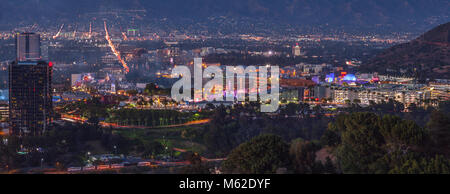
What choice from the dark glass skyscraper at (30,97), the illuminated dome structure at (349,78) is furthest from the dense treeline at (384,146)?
the illuminated dome structure at (349,78)

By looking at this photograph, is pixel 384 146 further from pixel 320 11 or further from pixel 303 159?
pixel 320 11

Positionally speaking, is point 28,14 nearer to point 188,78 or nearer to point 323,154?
point 188,78

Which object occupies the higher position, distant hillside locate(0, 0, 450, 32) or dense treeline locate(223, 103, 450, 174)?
distant hillside locate(0, 0, 450, 32)

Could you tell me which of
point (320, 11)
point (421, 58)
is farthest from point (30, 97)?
point (320, 11)

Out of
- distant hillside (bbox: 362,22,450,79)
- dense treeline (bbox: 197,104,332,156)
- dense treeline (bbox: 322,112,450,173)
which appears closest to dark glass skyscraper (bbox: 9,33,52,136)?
dense treeline (bbox: 197,104,332,156)

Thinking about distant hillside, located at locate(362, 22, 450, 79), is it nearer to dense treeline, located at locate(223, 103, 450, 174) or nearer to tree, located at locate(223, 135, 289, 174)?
dense treeline, located at locate(223, 103, 450, 174)

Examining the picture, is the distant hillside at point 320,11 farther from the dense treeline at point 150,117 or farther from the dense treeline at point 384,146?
the dense treeline at point 384,146
